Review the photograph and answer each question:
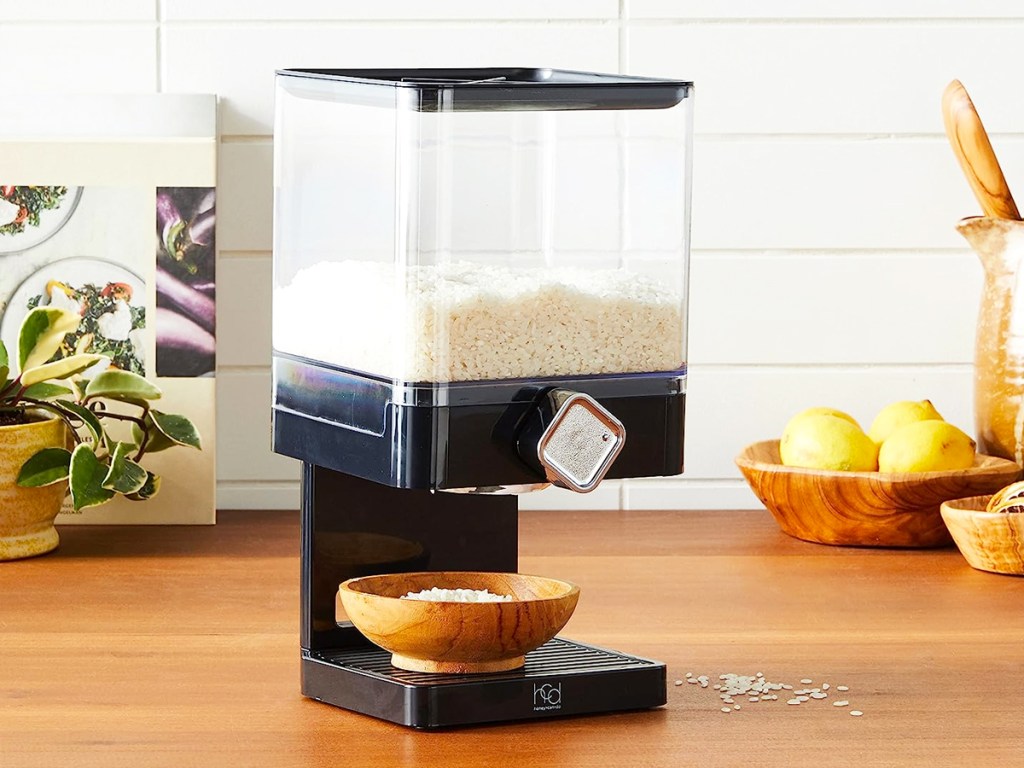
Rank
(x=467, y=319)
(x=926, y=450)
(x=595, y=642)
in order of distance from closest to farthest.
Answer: (x=467, y=319) → (x=595, y=642) → (x=926, y=450)

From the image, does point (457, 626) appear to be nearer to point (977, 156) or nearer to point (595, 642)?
point (595, 642)

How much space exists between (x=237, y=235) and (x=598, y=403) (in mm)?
792

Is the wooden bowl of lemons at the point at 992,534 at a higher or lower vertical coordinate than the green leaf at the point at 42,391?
lower

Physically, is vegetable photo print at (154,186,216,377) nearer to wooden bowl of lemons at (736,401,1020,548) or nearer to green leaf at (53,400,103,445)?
green leaf at (53,400,103,445)

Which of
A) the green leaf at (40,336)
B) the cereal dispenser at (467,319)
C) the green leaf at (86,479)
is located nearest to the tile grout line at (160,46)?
the green leaf at (40,336)

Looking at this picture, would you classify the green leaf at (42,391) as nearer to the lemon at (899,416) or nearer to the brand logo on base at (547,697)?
the brand logo on base at (547,697)

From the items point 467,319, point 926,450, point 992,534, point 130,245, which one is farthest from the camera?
point 130,245

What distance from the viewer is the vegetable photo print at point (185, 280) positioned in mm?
1503

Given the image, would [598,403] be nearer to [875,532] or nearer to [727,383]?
[875,532]

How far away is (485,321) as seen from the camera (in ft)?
2.73

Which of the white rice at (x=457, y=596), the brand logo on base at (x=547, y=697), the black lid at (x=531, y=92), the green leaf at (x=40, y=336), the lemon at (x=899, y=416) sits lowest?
the brand logo on base at (x=547, y=697)

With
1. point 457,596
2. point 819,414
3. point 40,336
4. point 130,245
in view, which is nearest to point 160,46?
point 130,245

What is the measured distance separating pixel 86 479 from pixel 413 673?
52cm

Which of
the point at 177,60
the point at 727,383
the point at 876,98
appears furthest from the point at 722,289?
the point at 177,60
